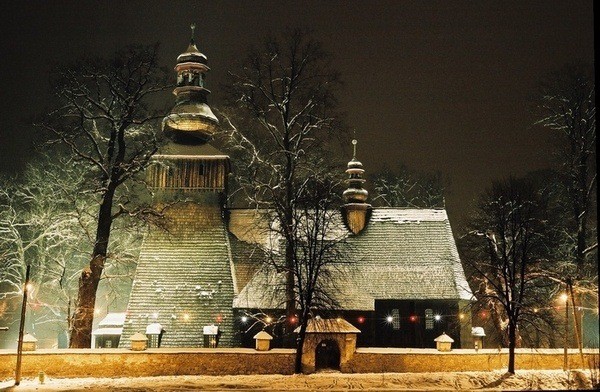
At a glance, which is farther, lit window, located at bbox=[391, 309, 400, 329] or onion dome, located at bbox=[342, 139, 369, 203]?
onion dome, located at bbox=[342, 139, 369, 203]

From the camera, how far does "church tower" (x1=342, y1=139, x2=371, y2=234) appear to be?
111 ft

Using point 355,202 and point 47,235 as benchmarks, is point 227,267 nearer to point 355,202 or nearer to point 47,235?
point 355,202

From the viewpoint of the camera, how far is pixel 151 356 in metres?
22.9

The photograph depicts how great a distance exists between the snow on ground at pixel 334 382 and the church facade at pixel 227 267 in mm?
5886

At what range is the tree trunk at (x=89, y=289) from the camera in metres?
24.8

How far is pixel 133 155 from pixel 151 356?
8881 mm

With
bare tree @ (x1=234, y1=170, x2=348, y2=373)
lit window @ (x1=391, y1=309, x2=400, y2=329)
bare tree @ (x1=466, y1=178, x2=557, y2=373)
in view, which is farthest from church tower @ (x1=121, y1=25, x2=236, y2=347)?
bare tree @ (x1=466, y1=178, x2=557, y2=373)

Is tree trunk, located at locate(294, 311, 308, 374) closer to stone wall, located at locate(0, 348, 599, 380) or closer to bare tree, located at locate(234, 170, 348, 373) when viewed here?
bare tree, located at locate(234, 170, 348, 373)

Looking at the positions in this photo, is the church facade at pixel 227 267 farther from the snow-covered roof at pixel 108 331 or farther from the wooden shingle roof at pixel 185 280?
the snow-covered roof at pixel 108 331

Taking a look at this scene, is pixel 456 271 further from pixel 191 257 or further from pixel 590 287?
pixel 191 257

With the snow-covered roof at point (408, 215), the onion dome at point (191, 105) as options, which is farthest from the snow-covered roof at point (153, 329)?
the snow-covered roof at point (408, 215)

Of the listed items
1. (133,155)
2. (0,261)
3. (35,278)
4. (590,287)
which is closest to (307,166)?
(133,155)

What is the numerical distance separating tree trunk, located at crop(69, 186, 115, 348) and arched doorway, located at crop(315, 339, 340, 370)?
9234 millimetres

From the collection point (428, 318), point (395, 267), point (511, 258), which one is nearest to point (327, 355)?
point (428, 318)
